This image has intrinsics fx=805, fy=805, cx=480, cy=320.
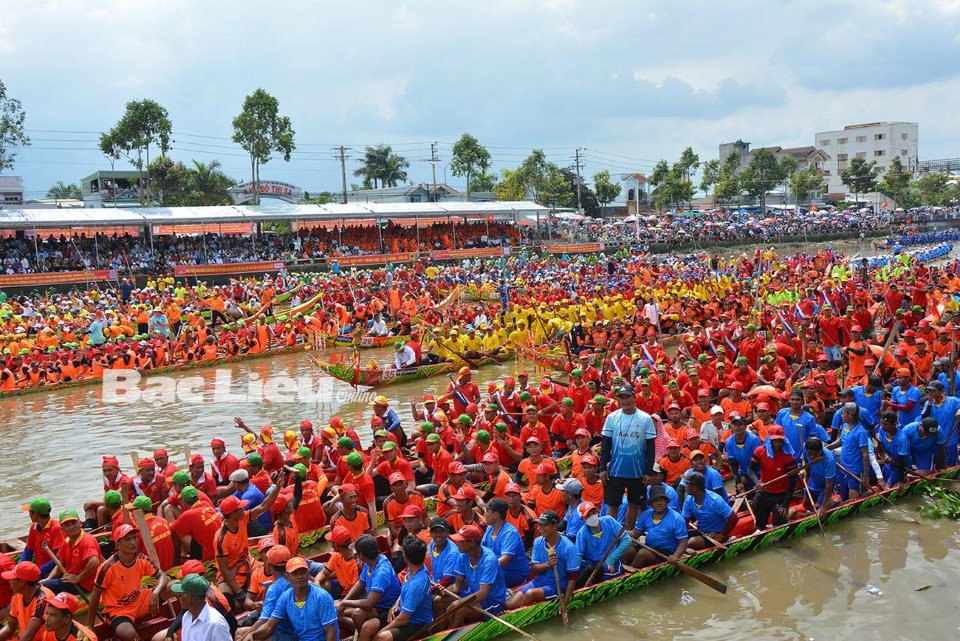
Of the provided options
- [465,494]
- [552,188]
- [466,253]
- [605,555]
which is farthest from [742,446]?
[552,188]

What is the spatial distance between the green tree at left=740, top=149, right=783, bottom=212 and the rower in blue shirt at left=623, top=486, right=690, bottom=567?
67.7 metres

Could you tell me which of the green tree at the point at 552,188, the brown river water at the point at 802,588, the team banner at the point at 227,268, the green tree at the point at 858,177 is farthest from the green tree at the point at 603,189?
the brown river water at the point at 802,588

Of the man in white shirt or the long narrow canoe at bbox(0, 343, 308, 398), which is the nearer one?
the man in white shirt

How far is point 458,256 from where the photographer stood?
128ft

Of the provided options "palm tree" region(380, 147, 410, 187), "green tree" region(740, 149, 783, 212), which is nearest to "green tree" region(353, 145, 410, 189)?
"palm tree" region(380, 147, 410, 187)

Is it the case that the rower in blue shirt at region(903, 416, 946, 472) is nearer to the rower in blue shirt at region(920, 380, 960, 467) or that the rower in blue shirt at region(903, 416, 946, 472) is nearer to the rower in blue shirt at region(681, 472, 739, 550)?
the rower in blue shirt at region(920, 380, 960, 467)

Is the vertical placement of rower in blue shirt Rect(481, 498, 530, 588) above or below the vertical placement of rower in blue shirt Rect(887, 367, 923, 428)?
below

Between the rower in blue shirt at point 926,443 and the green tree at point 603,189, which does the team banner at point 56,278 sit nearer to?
the rower in blue shirt at point 926,443

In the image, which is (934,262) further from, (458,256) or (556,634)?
(556,634)

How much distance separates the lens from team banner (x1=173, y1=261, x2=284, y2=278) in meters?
30.5

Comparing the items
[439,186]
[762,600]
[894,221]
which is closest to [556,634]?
[762,600]

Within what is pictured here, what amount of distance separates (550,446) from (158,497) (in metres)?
4.37

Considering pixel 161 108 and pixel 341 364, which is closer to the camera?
pixel 341 364

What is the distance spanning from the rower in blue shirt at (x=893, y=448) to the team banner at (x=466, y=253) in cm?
3035
